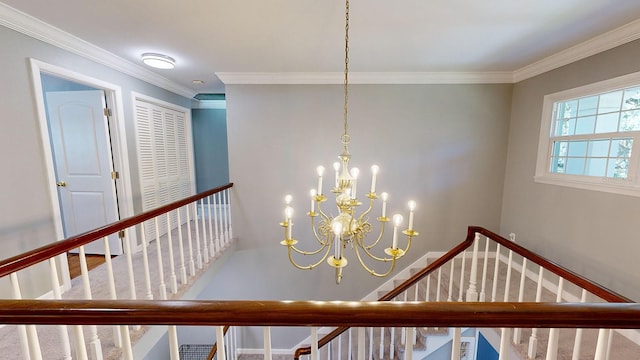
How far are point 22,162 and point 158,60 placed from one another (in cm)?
144

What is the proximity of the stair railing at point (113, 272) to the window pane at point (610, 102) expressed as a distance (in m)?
3.56

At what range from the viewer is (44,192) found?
1957 millimetres

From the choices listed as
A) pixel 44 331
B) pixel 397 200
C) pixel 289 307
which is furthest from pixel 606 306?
pixel 44 331

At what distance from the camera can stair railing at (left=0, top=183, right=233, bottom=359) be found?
1.06 m

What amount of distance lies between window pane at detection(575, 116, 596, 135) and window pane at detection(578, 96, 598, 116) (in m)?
0.05

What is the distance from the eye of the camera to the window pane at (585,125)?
2293mm

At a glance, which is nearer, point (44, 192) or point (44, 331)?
point (44, 331)

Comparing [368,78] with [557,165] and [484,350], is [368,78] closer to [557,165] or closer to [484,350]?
[557,165]

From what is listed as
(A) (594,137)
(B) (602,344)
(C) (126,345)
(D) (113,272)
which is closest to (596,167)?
(A) (594,137)

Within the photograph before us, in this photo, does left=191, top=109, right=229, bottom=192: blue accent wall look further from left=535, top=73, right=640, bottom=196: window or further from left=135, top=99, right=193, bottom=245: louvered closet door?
left=535, top=73, right=640, bottom=196: window

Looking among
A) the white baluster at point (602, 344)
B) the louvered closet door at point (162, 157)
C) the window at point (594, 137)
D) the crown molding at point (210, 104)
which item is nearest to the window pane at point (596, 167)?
the window at point (594, 137)

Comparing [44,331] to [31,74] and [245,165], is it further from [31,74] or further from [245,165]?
[245,165]

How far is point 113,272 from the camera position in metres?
2.48

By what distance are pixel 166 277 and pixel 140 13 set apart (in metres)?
2.32
